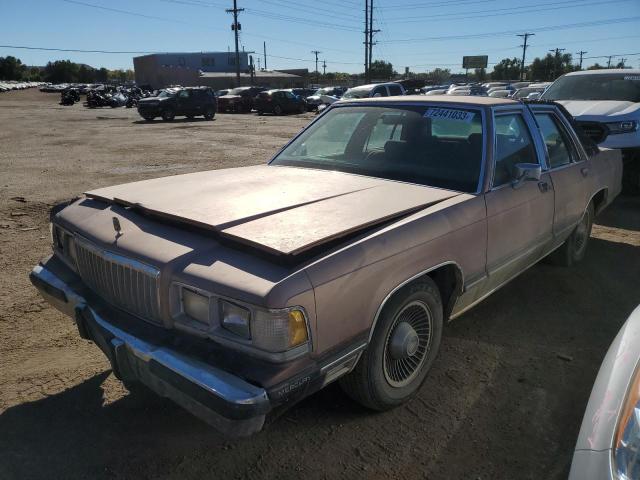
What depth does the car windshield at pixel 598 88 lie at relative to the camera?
816cm

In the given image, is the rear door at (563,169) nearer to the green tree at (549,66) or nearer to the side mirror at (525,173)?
the side mirror at (525,173)

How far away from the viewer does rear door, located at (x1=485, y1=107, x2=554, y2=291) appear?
315 centimetres

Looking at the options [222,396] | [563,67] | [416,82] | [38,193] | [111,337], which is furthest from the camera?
[563,67]

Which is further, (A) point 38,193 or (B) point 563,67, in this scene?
(B) point 563,67

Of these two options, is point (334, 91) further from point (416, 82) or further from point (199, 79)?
point (199, 79)

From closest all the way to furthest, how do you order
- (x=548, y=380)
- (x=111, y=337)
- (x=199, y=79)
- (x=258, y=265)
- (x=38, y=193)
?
(x=258, y=265) < (x=111, y=337) < (x=548, y=380) < (x=38, y=193) < (x=199, y=79)

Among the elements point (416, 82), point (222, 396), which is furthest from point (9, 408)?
point (416, 82)

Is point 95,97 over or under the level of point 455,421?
over

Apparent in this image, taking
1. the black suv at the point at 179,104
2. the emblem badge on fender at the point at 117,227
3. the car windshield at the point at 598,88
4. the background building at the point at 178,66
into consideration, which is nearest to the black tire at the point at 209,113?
the black suv at the point at 179,104

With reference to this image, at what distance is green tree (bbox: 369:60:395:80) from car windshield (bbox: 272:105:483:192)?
8909 cm

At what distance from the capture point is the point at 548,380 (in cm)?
303

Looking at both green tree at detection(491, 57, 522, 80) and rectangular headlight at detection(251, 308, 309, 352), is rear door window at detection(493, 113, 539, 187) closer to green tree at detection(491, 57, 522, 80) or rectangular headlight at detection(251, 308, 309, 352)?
rectangular headlight at detection(251, 308, 309, 352)

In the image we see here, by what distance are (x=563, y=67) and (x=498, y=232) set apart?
3727 inches

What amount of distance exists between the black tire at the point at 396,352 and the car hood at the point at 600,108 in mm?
5867
